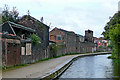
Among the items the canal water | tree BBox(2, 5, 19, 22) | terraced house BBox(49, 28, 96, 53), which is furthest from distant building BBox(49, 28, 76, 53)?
the canal water

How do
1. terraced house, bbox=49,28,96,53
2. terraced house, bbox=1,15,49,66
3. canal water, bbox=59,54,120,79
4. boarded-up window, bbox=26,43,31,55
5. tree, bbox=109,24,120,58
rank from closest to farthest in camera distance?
1. canal water, bbox=59,54,120,79
2. terraced house, bbox=1,15,49,66
3. boarded-up window, bbox=26,43,31,55
4. tree, bbox=109,24,120,58
5. terraced house, bbox=49,28,96,53

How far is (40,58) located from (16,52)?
373 inches

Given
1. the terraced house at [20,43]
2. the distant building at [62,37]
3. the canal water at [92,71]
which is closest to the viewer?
the canal water at [92,71]

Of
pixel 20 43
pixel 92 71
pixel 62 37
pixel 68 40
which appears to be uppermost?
pixel 62 37

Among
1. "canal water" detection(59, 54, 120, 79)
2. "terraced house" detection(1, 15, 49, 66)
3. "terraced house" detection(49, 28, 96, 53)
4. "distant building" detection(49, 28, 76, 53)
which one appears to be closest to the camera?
"canal water" detection(59, 54, 120, 79)

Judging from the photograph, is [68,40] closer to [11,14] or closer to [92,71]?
[11,14]

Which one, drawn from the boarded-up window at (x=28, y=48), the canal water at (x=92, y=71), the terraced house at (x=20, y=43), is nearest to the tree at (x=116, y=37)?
the canal water at (x=92, y=71)

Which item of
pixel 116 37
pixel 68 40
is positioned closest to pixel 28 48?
pixel 116 37

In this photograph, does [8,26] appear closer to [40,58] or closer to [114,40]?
[40,58]

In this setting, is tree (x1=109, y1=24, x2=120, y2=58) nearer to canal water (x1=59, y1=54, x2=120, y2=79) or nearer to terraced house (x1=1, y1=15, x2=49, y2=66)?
canal water (x1=59, y1=54, x2=120, y2=79)

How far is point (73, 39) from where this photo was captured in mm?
59375

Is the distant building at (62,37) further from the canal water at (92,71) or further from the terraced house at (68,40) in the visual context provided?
the canal water at (92,71)

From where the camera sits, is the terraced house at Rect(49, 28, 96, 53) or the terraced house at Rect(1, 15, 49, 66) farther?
the terraced house at Rect(49, 28, 96, 53)

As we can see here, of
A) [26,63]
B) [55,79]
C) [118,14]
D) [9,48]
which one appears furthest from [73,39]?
[55,79]
